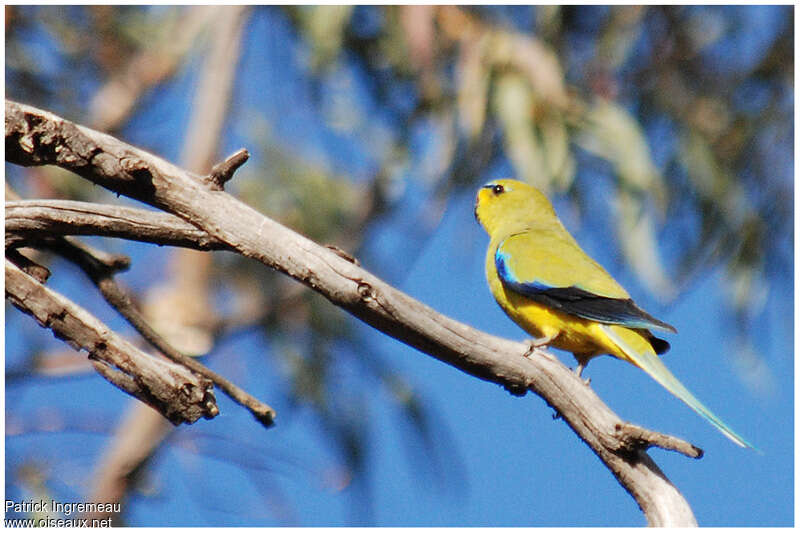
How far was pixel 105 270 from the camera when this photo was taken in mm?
3461

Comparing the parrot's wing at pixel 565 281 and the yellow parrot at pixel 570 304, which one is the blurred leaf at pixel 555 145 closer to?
the yellow parrot at pixel 570 304

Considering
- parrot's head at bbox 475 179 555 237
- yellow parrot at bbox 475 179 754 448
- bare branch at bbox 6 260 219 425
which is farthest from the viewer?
parrot's head at bbox 475 179 555 237

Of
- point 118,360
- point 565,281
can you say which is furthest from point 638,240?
point 118,360

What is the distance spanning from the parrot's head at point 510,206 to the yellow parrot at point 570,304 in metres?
0.22

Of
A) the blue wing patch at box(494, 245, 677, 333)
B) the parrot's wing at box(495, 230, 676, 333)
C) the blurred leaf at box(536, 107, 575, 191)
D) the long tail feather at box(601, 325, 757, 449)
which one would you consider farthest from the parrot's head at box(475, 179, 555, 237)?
the blurred leaf at box(536, 107, 575, 191)

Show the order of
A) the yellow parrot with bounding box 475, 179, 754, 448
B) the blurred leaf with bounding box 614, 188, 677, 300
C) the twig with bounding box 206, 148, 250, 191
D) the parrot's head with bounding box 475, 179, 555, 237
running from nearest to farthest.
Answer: the twig with bounding box 206, 148, 250, 191 → the yellow parrot with bounding box 475, 179, 754, 448 → the parrot's head with bounding box 475, 179, 555, 237 → the blurred leaf with bounding box 614, 188, 677, 300

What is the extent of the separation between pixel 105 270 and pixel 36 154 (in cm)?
58

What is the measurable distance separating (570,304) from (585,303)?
6 cm

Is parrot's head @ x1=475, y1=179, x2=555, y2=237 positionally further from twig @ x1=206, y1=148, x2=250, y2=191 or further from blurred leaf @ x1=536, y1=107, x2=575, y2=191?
blurred leaf @ x1=536, y1=107, x2=575, y2=191

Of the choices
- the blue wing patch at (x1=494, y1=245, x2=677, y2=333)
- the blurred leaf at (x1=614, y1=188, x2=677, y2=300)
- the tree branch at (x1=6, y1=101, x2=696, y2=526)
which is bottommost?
the tree branch at (x1=6, y1=101, x2=696, y2=526)

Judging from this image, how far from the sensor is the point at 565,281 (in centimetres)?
392

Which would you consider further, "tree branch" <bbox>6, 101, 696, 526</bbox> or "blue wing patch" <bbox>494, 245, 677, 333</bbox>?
"blue wing patch" <bbox>494, 245, 677, 333</bbox>

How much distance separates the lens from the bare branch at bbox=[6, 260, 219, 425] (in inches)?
111

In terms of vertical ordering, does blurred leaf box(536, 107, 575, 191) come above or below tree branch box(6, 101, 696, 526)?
above
